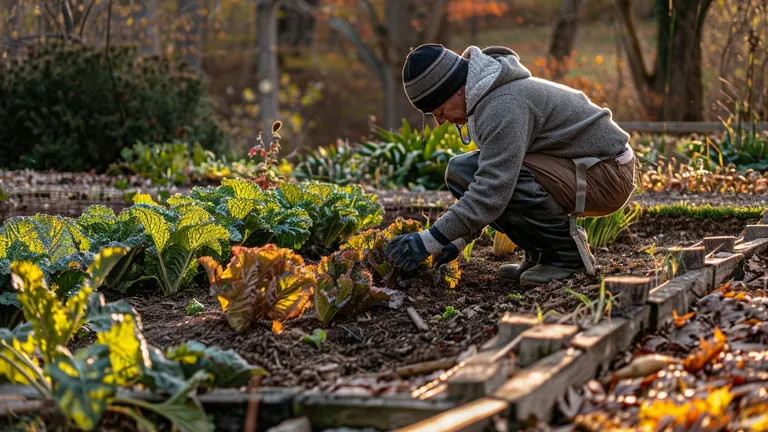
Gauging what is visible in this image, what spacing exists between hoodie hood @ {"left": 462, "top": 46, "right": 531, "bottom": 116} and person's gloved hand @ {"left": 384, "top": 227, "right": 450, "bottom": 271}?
0.53m

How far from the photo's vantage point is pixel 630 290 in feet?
8.27

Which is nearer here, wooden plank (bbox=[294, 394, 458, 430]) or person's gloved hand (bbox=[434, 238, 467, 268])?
wooden plank (bbox=[294, 394, 458, 430])

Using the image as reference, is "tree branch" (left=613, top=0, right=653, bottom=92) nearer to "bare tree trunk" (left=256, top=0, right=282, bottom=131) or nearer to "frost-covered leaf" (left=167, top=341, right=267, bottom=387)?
"bare tree trunk" (left=256, top=0, right=282, bottom=131)

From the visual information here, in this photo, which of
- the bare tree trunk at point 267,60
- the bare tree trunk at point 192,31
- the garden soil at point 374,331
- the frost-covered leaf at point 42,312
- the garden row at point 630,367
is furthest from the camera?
the bare tree trunk at point 267,60

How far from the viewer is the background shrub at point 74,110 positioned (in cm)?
881

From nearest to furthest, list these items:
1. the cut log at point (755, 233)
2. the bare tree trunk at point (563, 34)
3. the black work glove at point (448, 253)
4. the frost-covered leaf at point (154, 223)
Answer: the black work glove at point (448, 253) → the frost-covered leaf at point (154, 223) → the cut log at point (755, 233) → the bare tree trunk at point (563, 34)

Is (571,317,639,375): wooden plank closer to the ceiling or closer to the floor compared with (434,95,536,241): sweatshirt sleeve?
closer to the floor

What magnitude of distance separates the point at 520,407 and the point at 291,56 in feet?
82.1

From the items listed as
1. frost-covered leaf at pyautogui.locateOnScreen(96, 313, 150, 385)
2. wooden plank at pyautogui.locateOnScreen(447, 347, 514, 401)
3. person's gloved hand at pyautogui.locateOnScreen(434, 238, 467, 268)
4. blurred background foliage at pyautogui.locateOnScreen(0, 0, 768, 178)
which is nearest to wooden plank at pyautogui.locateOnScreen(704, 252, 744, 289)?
person's gloved hand at pyautogui.locateOnScreen(434, 238, 467, 268)

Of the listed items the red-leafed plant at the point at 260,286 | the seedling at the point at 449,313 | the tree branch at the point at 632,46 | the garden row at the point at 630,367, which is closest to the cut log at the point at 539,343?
the garden row at the point at 630,367

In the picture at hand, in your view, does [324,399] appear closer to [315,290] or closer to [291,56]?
[315,290]

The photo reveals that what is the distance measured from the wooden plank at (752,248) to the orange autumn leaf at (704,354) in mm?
1278

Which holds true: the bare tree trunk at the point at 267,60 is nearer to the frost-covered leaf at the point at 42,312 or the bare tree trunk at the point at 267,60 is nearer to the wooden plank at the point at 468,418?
the frost-covered leaf at the point at 42,312

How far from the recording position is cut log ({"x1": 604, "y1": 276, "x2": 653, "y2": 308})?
252 cm
